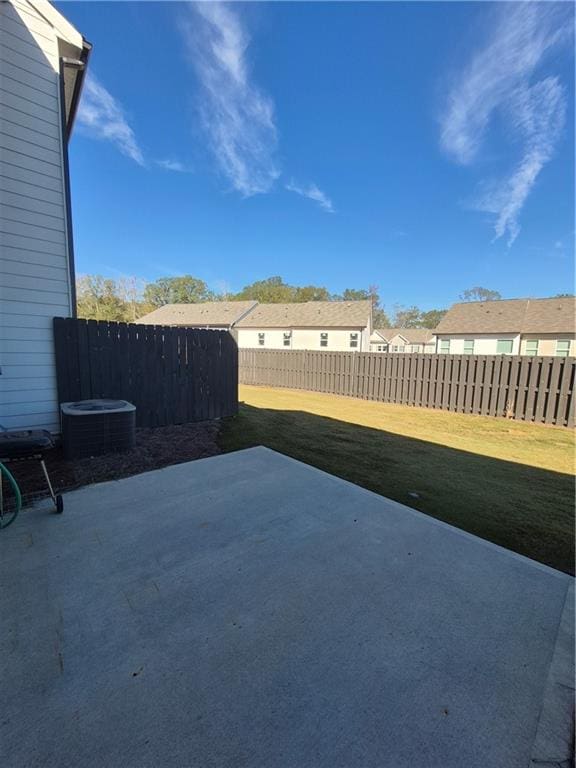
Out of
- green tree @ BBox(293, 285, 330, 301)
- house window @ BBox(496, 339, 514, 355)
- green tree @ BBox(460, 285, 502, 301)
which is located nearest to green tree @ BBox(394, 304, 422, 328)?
green tree @ BBox(460, 285, 502, 301)

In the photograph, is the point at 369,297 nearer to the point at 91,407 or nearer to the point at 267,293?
the point at 267,293

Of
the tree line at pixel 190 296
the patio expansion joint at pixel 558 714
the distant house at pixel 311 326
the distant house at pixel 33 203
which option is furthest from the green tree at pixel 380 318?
the patio expansion joint at pixel 558 714

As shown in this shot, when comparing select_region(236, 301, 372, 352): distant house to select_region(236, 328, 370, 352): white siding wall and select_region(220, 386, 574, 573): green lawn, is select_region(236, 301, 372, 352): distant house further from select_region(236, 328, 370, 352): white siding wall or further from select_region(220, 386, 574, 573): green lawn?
select_region(220, 386, 574, 573): green lawn

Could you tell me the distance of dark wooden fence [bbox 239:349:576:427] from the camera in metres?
7.49

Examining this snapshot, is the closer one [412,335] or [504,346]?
[504,346]

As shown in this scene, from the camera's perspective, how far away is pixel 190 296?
45.6 metres

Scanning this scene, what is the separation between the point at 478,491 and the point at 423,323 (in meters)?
65.2

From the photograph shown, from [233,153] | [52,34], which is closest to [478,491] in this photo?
[52,34]

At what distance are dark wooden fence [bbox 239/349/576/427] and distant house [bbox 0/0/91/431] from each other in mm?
8657

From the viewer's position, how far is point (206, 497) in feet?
10.1

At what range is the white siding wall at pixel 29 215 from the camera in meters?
3.92

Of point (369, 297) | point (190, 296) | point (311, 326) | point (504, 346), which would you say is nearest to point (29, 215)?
point (311, 326)

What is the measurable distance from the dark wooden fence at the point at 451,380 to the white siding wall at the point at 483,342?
14702 millimetres

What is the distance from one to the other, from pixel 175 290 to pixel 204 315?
67.4 feet
